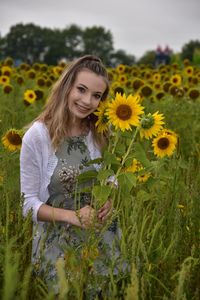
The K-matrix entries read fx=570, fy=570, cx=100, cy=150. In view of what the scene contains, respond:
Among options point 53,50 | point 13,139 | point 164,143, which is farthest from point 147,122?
point 53,50

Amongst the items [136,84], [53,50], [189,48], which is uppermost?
[53,50]

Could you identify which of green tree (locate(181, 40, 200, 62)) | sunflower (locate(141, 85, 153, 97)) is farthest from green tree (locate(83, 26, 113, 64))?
sunflower (locate(141, 85, 153, 97))

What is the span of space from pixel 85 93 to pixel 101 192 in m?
0.59

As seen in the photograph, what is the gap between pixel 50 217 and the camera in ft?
6.75

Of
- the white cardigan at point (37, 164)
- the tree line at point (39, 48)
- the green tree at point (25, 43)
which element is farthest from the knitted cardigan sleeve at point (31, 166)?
the green tree at point (25, 43)

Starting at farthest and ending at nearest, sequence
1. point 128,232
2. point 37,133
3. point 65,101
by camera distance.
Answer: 1. point 65,101
2. point 37,133
3. point 128,232

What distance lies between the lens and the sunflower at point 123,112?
1.88 metres

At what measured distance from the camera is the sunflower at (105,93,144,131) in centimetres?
188

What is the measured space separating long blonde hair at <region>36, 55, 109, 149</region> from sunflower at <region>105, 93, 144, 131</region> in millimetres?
357

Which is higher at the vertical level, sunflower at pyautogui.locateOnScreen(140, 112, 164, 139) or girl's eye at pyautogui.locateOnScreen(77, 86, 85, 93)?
girl's eye at pyautogui.locateOnScreen(77, 86, 85, 93)

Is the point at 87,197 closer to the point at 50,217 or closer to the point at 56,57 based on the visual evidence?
the point at 50,217

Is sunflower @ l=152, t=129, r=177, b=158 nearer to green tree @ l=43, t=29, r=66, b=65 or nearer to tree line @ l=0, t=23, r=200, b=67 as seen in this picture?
tree line @ l=0, t=23, r=200, b=67

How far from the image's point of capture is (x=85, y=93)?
88.1 inches

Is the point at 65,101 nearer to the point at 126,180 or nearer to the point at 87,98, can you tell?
the point at 87,98
